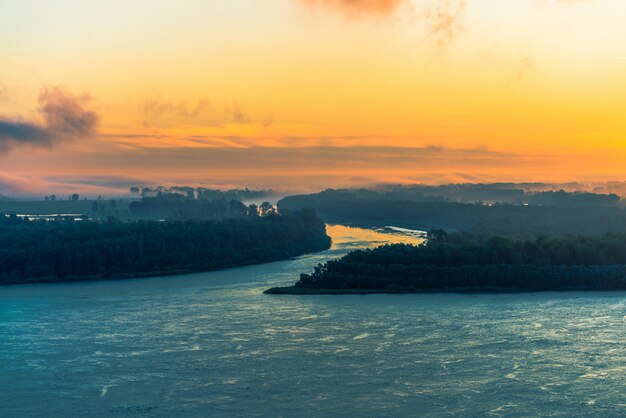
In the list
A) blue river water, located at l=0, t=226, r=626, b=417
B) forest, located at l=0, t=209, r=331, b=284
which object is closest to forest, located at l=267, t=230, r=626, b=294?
blue river water, located at l=0, t=226, r=626, b=417

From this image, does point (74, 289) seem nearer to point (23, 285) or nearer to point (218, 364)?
point (23, 285)

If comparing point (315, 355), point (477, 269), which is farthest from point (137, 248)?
point (315, 355)

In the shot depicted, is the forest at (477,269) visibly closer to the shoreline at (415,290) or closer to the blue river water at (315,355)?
the shoreline at (415,290)

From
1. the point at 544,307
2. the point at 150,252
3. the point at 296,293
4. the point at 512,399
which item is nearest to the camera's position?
the point at 512,399

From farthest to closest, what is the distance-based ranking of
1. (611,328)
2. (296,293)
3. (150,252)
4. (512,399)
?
(150,252)
(296,293)
(611,328)
(512,399)

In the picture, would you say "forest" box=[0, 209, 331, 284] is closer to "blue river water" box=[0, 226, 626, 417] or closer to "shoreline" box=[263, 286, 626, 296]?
"blue river water" box=[0, 226, 626, 417]

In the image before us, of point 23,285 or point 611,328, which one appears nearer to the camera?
point 611,328

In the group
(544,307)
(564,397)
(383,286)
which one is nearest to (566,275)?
(544,307)
